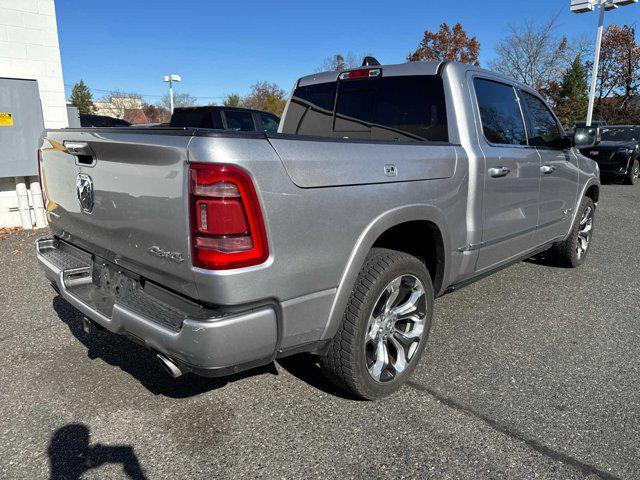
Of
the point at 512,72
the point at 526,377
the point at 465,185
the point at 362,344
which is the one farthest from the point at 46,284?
the point at 512,72

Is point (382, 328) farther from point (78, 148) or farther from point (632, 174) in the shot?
point (632, 174)

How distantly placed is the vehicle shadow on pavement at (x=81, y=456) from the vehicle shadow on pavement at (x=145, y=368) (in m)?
0.48

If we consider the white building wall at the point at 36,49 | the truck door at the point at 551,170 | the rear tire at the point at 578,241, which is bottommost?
the rear tire at the point at 578,241

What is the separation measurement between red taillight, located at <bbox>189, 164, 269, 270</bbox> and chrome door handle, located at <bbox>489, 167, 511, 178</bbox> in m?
1.96

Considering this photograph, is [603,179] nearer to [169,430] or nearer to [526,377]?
[526,377]

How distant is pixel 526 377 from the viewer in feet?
9.93

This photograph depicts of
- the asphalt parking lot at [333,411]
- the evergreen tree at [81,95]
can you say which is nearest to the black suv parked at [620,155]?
the asphalt parking lot at [333,411]

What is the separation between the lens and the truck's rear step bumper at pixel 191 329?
1900 mm

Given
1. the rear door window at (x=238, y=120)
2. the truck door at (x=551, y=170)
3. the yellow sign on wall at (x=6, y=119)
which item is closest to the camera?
the truck door at (x=551, y=170)

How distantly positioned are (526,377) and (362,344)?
124 cm

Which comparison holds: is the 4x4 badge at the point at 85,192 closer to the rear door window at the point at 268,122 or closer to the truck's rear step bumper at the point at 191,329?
the truck's rear step bumper at the point at 191,329

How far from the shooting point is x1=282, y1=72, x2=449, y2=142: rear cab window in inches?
129

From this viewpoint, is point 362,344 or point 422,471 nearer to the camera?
point 422,471

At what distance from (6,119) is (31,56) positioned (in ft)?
3.26
